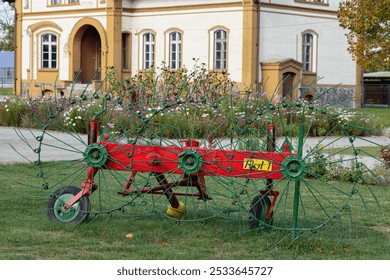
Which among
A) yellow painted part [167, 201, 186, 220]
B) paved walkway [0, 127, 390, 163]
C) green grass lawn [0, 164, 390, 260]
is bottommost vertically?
green grass lawn [0, 164, 390, 260]

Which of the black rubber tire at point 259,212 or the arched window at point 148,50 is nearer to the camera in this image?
the black rubber tire at point 259,212

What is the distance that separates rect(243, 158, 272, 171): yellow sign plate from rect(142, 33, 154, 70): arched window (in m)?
33.4

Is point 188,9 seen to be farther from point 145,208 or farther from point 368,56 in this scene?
point 145,208

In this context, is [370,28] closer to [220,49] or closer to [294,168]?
[220,49]

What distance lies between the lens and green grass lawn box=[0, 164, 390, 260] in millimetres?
7457

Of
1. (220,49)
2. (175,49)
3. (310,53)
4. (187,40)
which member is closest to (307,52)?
(310,53)

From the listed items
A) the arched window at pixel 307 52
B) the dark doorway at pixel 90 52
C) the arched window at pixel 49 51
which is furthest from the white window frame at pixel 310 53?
the arched window at pixel 49 51

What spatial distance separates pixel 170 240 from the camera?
812cm

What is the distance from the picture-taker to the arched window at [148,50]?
135 ft

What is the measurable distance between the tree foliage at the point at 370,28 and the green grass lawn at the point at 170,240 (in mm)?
20681

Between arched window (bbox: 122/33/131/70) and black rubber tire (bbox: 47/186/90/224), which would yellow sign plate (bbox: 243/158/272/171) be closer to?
black rubber tire (bbox: 47/186/90/224)

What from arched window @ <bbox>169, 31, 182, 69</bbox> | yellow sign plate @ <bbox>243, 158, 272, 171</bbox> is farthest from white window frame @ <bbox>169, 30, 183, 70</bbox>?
yellow sign plate @ <bbox>243, 158, 272, 171</bbox>

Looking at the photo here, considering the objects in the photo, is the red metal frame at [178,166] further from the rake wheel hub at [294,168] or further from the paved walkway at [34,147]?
the paved walkway at [34,147]

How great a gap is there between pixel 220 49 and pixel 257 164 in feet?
101
